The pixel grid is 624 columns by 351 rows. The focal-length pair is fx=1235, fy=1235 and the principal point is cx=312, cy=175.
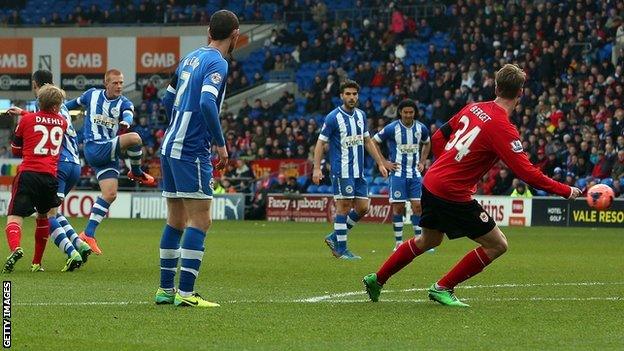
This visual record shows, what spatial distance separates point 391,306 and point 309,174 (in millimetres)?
26942

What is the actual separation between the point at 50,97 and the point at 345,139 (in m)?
6.11

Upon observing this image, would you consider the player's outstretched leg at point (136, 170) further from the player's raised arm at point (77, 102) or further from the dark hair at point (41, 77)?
the dark hair at point (41, 77)

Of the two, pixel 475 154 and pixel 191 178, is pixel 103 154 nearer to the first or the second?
pixel 191 178

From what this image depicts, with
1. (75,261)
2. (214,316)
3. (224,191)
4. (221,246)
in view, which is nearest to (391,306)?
(214,316)

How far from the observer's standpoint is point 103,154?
57.2ft

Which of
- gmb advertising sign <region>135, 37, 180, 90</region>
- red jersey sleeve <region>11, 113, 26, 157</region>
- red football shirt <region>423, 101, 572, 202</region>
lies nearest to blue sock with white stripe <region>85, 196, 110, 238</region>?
red jersey sleeve <region>11, 113, 26, 157</region>

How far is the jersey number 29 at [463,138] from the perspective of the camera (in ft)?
34.1

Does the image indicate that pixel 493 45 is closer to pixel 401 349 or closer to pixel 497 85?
pixel 497 85

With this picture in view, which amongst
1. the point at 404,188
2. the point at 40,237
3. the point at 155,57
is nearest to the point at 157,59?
the point at 155,57

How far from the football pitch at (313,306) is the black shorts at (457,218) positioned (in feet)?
2.17

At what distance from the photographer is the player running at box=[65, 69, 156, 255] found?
17.3 m

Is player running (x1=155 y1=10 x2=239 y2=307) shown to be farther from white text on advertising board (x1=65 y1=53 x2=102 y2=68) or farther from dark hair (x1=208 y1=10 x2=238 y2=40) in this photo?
white text on advertising board (x1=65 y1=53 x2=102 y2=68)

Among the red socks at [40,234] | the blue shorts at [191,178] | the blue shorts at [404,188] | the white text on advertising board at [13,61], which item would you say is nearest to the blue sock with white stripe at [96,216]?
the red socks at [40,234]

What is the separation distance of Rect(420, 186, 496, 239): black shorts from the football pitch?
26.0 inches
